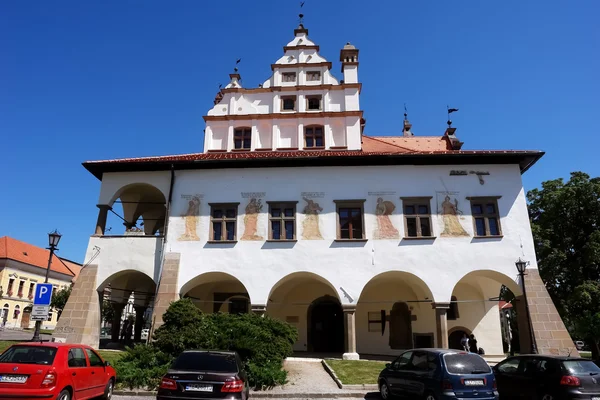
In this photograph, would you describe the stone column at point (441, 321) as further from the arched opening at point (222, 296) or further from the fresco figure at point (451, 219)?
the arched opening at point (222, 296)

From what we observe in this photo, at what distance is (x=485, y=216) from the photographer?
19.4m

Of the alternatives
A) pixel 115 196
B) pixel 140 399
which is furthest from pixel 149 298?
pixel 140 399

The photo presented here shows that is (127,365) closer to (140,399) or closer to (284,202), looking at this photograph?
(140,399)

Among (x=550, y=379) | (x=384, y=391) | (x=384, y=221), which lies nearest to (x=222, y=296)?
(x=384, y=221)

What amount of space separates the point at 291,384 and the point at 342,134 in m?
15.1

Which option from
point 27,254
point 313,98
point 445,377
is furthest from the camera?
point 27,254

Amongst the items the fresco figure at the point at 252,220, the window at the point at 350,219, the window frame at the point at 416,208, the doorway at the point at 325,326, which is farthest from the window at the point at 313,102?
the doorway at the point at 325,326

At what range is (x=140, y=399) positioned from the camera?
10852mm

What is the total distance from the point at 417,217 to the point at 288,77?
12.3 m

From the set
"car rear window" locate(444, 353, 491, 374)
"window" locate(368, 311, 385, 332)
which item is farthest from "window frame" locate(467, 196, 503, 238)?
"car rear window" locate(444, 353, 491, 374)

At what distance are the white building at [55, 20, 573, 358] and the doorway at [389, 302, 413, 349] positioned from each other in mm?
54

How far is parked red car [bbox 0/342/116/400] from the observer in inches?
295

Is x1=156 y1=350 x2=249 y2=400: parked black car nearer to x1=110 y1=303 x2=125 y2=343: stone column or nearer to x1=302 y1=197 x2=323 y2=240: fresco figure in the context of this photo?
x1=302 y1=197 x2=323 y2=240: fresco figure

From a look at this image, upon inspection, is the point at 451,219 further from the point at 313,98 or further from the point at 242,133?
Result: the point at 242,133
